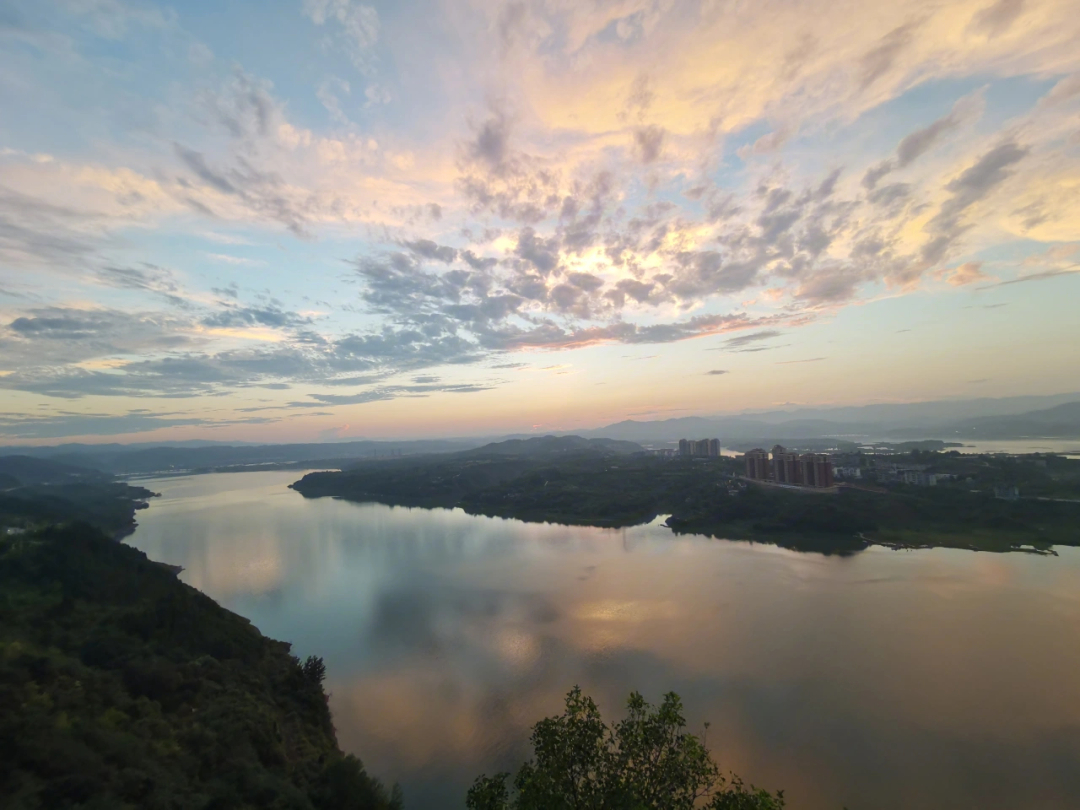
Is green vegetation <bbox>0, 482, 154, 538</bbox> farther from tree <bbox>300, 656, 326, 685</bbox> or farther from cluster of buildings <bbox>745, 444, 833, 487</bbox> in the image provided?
cluster of buildings <bbox>745, 444, 833, 487</bbox>

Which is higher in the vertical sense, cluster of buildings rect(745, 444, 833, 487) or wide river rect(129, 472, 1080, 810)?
cluster of buildings rect(745, 444, 833, 487)

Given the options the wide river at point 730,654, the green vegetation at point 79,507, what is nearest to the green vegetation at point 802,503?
the wide river at point 730,654

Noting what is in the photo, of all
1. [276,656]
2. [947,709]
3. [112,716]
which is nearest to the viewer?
[112,716]

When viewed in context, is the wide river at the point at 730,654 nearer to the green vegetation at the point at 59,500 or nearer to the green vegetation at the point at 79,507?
the green vegetation at the point at 79,507

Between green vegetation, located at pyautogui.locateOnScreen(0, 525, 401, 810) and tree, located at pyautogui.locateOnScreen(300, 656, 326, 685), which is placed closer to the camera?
green vegetation, located at pyautogui.locateOnScreen(0, 525, 401, 810)

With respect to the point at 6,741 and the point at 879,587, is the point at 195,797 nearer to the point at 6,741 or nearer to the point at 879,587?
the point at 6,741

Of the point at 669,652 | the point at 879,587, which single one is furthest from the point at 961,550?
the point at 669,652

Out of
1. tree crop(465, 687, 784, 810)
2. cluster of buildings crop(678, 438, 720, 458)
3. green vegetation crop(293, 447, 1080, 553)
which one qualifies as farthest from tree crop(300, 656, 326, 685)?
cluster of buildings crop(678, 438, 720, 458)
